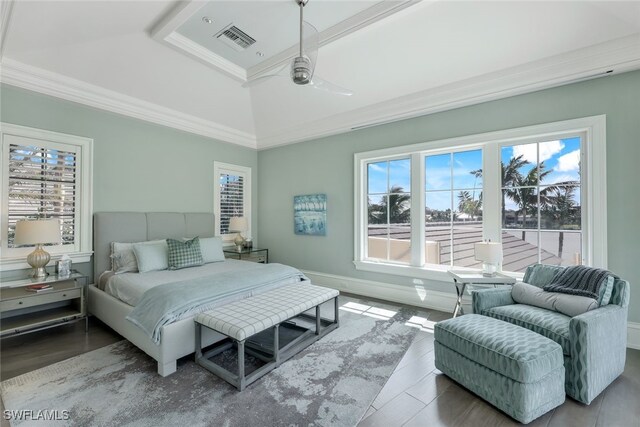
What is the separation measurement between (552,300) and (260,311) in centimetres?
262

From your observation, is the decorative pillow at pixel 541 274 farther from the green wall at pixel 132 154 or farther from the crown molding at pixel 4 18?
the crown molding at pixel 4 18

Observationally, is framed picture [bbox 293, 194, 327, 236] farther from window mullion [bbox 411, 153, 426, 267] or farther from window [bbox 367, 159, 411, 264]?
window mullion [bbox 411, 153, 426, 267]

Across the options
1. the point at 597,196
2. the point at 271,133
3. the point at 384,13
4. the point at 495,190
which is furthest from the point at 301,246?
the point at 597,196

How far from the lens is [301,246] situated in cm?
533

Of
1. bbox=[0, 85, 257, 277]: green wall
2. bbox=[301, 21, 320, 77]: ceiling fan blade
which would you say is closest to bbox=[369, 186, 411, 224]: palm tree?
bbox=[301, 21, 320, 77]: ceiling fan blade

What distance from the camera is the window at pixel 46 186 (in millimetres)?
3098

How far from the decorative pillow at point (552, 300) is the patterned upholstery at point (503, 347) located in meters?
0.54

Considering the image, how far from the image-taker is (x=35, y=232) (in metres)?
2.92

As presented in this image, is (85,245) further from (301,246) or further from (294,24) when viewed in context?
(294,24)

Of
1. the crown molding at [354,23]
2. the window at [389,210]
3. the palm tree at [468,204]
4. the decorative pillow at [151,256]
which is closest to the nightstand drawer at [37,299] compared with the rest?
the decorative pillow at [151,256]

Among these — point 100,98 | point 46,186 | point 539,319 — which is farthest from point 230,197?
point 539,319

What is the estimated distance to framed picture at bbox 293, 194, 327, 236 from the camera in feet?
16.4

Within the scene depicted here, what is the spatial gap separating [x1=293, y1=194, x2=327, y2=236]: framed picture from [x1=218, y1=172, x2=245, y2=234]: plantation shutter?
1.21 m

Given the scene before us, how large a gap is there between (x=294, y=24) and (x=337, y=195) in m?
2.61
